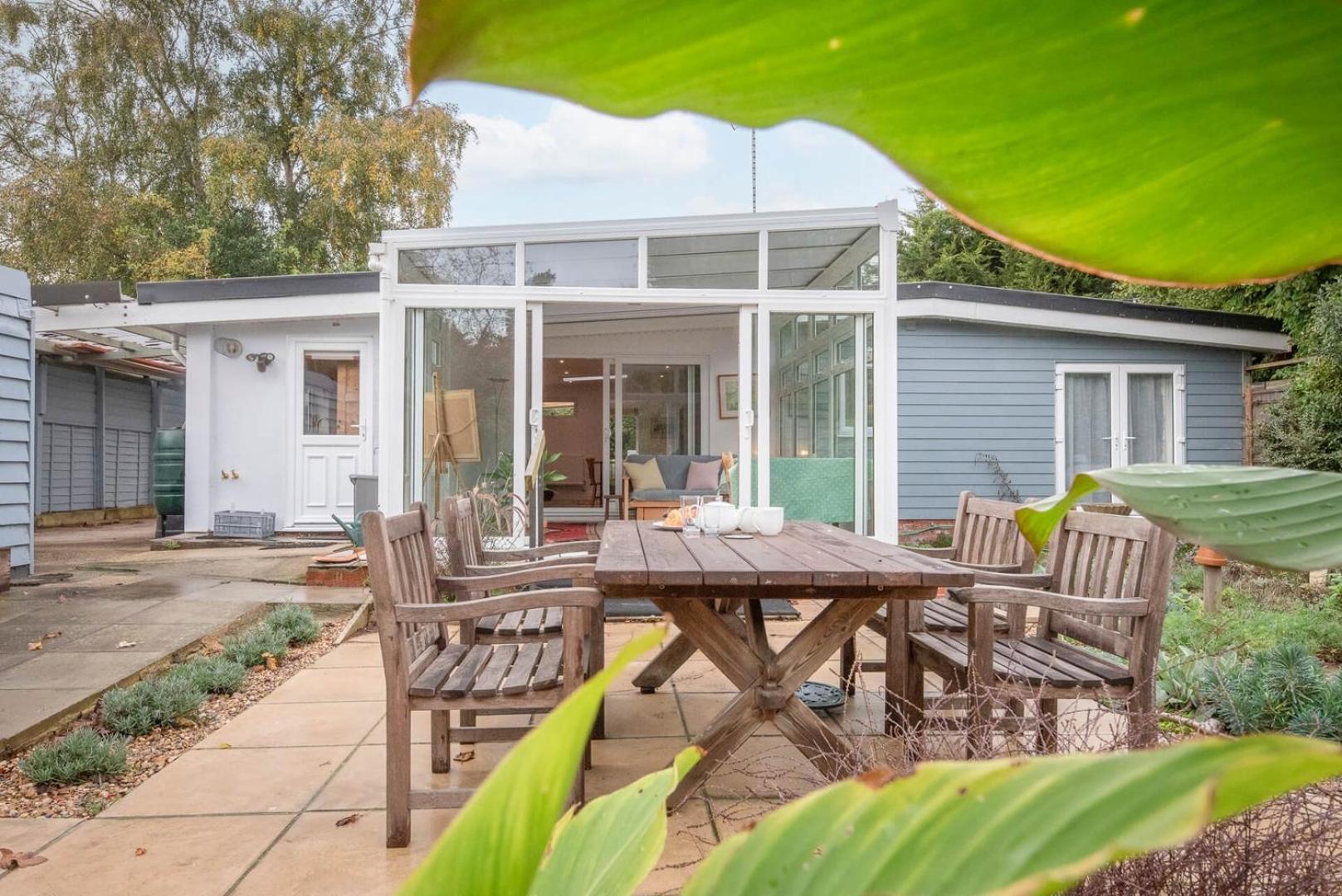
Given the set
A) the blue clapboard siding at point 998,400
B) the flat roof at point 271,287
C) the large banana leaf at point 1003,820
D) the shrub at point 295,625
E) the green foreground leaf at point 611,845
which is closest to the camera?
the large banana leaf at point 1003,820

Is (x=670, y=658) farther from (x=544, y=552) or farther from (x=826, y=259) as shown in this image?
(x=826, y=259)

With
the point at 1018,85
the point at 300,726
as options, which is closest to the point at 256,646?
the point at 300,726

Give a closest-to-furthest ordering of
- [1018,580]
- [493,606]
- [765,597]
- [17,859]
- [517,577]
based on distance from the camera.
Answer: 1. [17,859]
2. [493,606]
3. [765,597]
4. [517,577]
5. [1018,580]

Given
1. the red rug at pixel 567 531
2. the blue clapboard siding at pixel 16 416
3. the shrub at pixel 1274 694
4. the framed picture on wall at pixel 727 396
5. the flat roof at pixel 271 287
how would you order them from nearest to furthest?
the shrub at pixel 1274 694 → the blue clapboard siding at pixel 16 416 → the flat roof at pixel 271 287 → the red rug at pixel 567 531 → the framed picture on wall at pixel 727 396

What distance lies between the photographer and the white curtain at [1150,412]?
8945mm

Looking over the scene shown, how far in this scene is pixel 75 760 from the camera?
2.70 meters

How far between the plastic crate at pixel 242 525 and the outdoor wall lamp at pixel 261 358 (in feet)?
5.02

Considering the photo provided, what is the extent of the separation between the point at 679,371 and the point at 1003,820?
35.1 feet

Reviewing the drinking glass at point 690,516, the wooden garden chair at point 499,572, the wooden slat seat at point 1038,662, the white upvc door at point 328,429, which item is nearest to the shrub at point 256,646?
the wooden garden chair at point 499,572

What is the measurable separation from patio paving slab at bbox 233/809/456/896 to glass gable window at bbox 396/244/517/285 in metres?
4.28

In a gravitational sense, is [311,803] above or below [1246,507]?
below

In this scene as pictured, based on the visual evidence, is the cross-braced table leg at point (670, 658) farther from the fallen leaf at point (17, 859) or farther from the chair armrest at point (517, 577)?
the fallen leaf at point (17, 859)

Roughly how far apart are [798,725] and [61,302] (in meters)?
9.45

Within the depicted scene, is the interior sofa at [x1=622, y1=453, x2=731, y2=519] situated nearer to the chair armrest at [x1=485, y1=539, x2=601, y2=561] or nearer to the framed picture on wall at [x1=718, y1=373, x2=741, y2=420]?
the framed picture on wall at [x1=718, y1=373, x2=741, y2=420]
